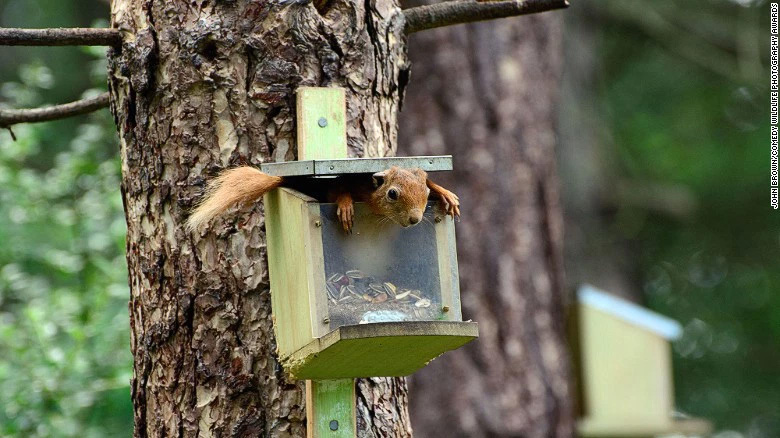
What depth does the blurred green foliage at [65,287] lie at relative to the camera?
350cm

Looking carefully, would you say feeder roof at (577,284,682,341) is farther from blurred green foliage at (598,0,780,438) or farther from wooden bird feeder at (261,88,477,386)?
blurred green foliage at (598,0,780,438)

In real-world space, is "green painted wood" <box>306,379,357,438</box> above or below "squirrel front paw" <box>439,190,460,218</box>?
below

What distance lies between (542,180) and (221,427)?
285 cm

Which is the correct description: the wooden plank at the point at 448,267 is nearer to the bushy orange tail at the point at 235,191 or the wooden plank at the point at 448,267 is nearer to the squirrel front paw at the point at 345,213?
the squirrel front paw at the point at 345,213

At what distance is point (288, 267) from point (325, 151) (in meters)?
0.28

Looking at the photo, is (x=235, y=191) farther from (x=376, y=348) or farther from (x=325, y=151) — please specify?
(x=376, y=348)

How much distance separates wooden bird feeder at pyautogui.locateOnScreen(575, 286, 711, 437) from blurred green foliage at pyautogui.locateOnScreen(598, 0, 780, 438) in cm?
507

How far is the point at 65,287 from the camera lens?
4695mm

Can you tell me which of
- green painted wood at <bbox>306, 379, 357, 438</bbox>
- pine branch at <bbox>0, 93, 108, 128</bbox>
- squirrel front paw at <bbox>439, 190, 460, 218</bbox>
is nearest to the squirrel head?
squirrel front paw at <bbox>439, 190, 460, 218</bbox>

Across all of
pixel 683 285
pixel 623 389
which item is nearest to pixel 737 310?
pixel 683 285

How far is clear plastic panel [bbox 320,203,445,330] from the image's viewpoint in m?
2.05

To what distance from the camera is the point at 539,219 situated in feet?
15.5

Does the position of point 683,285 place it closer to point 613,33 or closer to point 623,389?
point 613,33

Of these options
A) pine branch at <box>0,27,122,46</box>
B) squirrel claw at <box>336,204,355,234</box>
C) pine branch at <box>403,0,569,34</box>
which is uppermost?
pine branch at <box>403,0,569,34</box>
